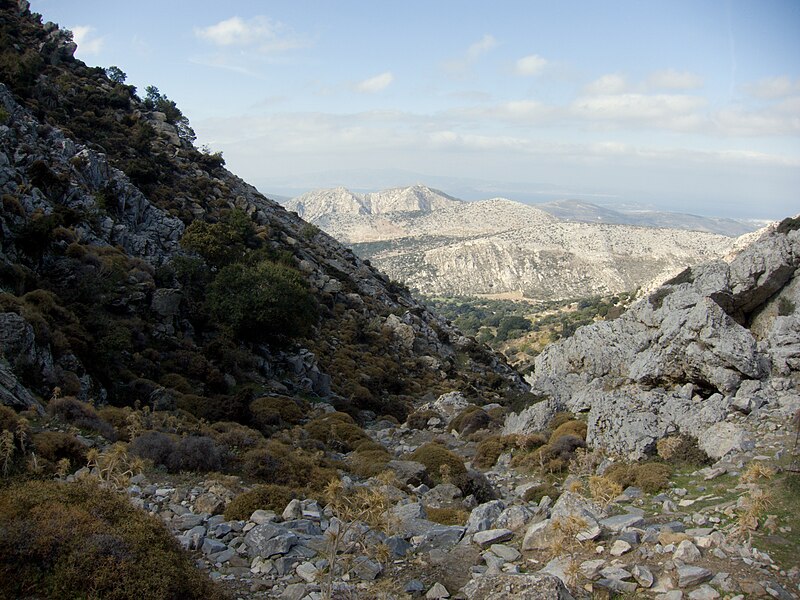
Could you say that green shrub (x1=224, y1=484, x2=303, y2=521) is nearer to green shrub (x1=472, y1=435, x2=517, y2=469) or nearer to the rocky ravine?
the rocky ravine

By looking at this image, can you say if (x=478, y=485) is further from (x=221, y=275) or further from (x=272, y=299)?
(x=221, y=275)

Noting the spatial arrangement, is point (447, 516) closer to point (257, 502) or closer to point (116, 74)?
point (257, 502)

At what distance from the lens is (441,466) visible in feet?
52.7

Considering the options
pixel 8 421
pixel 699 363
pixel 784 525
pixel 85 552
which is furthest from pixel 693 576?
pixel 699 363

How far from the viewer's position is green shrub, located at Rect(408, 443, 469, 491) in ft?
50.4

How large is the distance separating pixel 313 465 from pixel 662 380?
42.2ft

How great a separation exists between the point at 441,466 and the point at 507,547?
301 inches

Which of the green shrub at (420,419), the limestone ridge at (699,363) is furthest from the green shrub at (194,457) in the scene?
the green shrub at (420,419)

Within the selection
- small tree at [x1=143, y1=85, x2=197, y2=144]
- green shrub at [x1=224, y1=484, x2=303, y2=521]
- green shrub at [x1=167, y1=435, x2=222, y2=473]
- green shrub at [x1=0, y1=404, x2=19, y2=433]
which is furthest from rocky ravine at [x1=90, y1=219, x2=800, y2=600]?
small tree at [x1=143, y1=85, x2=197, y2=144]

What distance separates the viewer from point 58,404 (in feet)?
44.8

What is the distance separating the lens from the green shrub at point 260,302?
29625 millimetres

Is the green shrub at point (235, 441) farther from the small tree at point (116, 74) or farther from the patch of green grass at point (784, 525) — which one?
the small tree at point (116, 74)

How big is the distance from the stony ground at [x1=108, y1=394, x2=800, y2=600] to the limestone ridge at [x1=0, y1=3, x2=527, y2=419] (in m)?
7.08

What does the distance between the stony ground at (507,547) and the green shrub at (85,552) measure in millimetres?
1168
